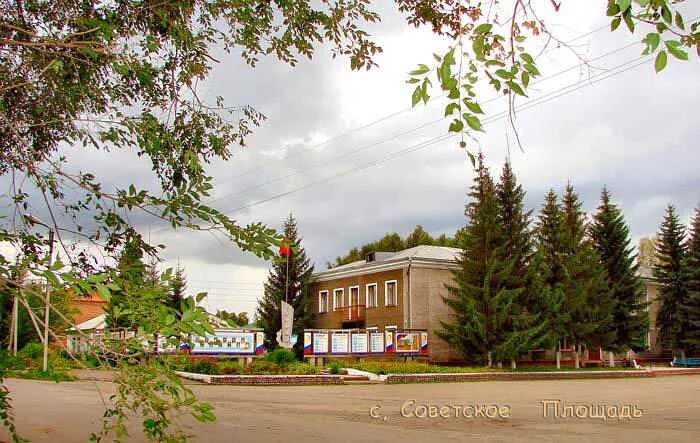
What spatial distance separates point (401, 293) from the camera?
1454 inches

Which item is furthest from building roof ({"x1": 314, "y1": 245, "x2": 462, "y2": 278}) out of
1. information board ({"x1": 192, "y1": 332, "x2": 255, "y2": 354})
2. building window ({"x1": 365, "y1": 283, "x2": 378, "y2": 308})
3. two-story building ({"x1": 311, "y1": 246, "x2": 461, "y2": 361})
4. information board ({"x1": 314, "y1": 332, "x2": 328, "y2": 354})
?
information board ({"x1": 192, "y1": 332, "x2": 255, "y2": 354})

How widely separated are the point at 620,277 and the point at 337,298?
17889 mm

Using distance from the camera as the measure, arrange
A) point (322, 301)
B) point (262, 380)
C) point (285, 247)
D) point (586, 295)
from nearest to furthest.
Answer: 1. point (285, 247)
2. point (262, 380)
3. point (586, 295)
4. point (322, 301)

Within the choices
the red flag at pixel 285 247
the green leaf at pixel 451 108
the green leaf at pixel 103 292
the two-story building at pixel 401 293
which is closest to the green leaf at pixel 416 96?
the green leaf at pixel 451 108

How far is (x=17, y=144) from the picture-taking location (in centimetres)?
636

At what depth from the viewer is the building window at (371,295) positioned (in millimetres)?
39219

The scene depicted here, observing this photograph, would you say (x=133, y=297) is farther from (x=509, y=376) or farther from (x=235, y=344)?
(x=235, y=344)

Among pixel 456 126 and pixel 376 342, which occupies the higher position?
pixel 456 126

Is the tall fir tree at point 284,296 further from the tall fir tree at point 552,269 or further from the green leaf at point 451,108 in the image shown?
the green leaf at point 451,108

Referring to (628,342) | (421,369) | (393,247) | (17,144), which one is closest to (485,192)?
(421,369)

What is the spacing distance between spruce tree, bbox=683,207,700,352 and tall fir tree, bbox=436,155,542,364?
15.9 meters

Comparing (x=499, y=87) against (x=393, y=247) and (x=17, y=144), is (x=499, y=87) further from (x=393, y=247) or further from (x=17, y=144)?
(x=393, y=247)

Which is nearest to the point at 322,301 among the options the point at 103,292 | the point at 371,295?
the point at 371,295

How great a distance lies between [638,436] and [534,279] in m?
23.2
